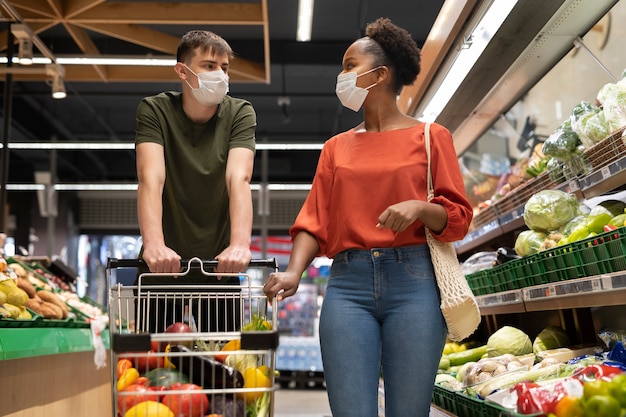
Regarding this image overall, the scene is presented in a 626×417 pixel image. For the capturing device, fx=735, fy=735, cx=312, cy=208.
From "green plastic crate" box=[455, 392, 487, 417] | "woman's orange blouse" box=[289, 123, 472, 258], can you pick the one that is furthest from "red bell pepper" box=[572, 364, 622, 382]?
"woman's orange blouse" box=[289, 123, 472, 258]

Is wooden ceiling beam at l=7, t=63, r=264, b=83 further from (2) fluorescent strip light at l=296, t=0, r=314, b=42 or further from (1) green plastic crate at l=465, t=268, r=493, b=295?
(1) green plastic crate at l=465, t=268, r=493, b=295

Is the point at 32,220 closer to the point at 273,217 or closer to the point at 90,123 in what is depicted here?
the point at 90,123

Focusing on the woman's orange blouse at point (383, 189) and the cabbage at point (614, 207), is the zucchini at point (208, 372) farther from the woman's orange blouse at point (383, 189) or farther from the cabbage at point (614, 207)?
the cabbage at point (614, 207)

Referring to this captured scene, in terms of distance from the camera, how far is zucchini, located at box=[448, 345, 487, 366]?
419 centimetres

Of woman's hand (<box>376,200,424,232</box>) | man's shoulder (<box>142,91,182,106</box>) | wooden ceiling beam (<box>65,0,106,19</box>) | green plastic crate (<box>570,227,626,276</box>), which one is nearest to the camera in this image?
woman's hand (<box>376,200,424,232</box>)

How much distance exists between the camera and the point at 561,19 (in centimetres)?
378

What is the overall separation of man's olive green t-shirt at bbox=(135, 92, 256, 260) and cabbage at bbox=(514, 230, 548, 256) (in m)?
1.60

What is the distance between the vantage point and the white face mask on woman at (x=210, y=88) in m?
2.57

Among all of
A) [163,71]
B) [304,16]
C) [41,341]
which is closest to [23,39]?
[163,71]

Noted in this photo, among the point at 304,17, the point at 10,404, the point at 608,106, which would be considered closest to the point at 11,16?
the point at 304,17

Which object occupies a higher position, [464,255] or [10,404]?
[464,255]

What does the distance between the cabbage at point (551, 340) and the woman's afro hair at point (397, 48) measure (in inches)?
69.1

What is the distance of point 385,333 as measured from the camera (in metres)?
2.14

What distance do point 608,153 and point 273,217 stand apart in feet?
48.3
